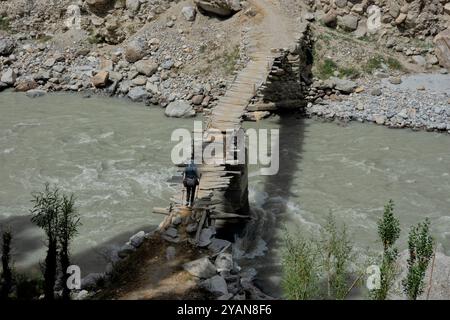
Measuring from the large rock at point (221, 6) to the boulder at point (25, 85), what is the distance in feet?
32.1

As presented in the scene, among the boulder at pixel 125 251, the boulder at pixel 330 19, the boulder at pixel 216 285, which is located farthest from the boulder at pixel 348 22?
the boulder at pixel 216 285

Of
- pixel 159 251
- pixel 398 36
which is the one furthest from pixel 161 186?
pixel 398 36

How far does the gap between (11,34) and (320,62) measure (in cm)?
1812

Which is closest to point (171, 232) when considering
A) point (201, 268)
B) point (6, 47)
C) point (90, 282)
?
point (201, 268)

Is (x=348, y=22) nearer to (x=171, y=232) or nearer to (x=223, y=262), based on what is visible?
(x=171, y=232)

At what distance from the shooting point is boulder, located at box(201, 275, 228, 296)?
1052 centimetres

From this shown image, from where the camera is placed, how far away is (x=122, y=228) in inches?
642

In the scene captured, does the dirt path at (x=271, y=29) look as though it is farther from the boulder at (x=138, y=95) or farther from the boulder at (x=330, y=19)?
the boulder at (x=138, y=95)

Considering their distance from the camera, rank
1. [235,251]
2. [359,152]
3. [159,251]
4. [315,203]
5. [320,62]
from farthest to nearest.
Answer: [320,62] < [359,152] < [315,203] < [235,251] < [159,251]

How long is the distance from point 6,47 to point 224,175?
20283 mm

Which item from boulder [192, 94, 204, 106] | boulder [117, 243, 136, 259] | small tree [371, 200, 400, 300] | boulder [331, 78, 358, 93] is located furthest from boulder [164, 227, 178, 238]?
boulder [331, 78, 358, 93]
